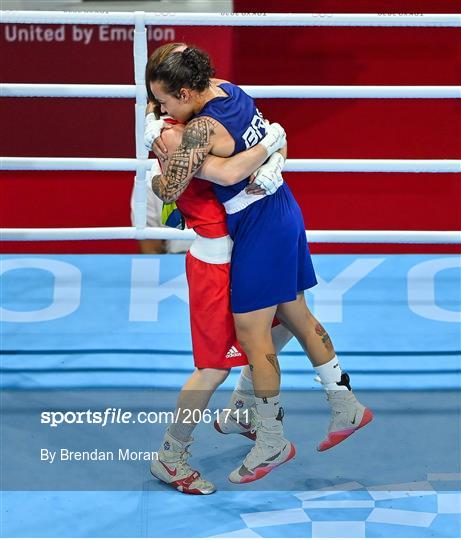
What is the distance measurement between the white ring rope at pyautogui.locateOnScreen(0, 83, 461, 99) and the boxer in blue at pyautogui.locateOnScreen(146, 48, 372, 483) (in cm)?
90

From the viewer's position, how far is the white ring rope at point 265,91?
4.09m

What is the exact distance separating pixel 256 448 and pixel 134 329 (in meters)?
1.00

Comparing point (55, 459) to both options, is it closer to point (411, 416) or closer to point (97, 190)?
point (411, 416)

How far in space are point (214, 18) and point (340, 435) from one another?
161 centimetres

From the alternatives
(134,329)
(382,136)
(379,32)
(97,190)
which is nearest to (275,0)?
(379,32)

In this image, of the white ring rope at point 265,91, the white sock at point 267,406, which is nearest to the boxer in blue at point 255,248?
the white sock at point 267,406

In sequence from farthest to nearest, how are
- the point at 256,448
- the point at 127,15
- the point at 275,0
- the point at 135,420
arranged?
the point at 275,0 < the point at 127,15 < the point at 135,420 < the point at 256,448

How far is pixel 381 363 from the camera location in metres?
4.04

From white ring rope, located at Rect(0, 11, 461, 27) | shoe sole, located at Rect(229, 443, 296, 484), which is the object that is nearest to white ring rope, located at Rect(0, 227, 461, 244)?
white ring rope, located at Rect(0, 11, 461, 27)

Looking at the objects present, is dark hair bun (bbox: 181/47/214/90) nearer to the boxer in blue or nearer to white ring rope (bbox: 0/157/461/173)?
the boxer in blue

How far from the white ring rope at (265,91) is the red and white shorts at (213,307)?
3.18 ft

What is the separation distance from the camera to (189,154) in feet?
9.99

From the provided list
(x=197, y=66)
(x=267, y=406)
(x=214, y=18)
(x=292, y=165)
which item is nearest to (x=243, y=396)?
(x=267, y=406)

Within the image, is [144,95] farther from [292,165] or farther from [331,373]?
[331,373]
